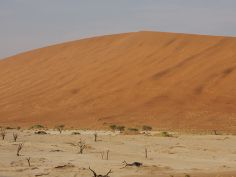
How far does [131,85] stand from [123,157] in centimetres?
2697

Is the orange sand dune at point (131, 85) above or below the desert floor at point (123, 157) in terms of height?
above

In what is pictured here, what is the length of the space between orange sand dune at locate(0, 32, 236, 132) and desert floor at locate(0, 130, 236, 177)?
374 inches

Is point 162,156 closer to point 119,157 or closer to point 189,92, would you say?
point 119,157

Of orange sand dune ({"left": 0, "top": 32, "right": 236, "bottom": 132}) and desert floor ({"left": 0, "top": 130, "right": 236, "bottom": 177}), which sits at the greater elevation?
orange sand dune ({"left": 0, "top": 32, "right": 236, "bottom": 132})

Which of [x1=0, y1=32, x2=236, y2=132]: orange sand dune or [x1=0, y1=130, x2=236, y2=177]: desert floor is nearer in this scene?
[x1=0, y1=130, x2=236, y2=177]: desert floor

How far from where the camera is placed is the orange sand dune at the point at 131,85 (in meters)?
37.5

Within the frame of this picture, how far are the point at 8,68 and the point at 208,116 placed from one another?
36.8 metres

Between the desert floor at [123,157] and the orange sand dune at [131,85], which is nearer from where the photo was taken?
the desert floor at [123,157]

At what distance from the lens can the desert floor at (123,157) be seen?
16.0 metres

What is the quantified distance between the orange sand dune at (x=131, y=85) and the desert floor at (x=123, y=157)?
9507 millimetres

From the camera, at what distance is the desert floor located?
16.0 meters

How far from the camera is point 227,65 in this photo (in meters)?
47.4

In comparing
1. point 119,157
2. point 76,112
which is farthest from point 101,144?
point 76,112

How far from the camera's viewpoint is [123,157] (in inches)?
749
